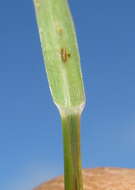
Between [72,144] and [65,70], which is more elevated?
[65,70]

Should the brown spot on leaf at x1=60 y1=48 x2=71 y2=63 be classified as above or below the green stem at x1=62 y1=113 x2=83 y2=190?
above

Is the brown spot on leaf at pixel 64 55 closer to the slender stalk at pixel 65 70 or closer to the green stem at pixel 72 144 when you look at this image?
the slender stalk at pixel 65 70

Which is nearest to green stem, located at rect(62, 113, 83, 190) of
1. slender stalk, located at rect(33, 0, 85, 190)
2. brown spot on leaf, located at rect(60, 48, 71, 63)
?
slender stalk, located at rect(33, 0, 85, 190)

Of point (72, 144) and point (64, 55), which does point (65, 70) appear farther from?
point (72, 144)

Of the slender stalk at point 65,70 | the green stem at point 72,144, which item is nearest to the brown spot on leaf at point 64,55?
the slender stalk at point 65,70

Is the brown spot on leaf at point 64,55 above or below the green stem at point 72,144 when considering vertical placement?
above

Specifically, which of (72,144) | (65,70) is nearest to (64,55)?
(65,70)

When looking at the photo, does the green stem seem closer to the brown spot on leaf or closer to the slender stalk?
the slender stalk

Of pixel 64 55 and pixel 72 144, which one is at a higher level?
pixel 64 55

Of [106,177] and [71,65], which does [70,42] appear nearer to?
[71,65]

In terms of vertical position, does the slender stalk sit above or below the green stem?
above

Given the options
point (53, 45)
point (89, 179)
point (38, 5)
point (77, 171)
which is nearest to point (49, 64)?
point (53, 45)
